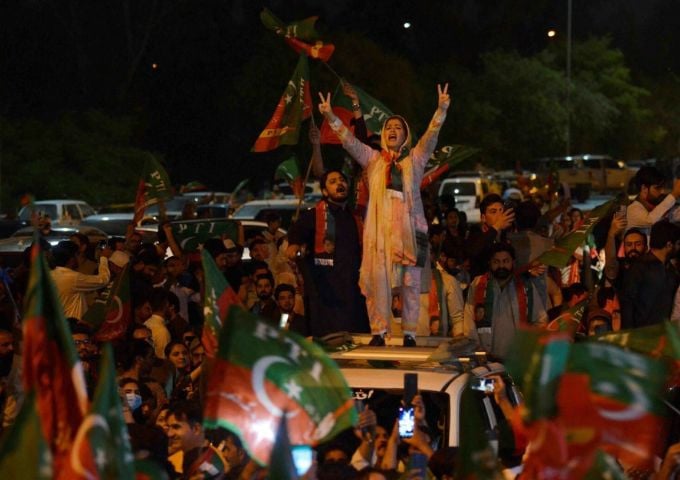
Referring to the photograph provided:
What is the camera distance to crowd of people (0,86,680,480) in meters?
8.46

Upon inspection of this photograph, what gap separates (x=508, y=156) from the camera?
192ft

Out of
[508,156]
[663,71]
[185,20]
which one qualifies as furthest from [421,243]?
[663,71]

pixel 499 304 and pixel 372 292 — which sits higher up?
pixel 372 292

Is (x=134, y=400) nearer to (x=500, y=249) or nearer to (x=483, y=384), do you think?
(x=483, y=384)

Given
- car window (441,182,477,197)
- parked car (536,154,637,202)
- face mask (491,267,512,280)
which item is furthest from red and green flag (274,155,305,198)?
parked car (536,154,637,202)

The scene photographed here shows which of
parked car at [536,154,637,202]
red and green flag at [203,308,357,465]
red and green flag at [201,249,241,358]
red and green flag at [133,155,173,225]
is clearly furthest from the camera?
parked car at [536,154,637,202]

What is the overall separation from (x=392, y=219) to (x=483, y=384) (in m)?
2.41

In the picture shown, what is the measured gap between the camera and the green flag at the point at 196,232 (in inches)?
602

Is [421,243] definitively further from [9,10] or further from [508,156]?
[508,156]

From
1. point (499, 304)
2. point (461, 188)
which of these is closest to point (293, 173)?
point (499, 304)

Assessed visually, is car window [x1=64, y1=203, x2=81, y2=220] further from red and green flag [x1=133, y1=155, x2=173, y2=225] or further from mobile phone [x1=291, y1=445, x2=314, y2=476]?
mobile phone [x1=291, y1=445, x2=314, y2=476]

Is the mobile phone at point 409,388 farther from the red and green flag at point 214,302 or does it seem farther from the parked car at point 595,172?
the parked car at point 595,172

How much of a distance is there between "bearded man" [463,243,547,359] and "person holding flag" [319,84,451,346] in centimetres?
48

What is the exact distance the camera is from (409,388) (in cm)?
658
